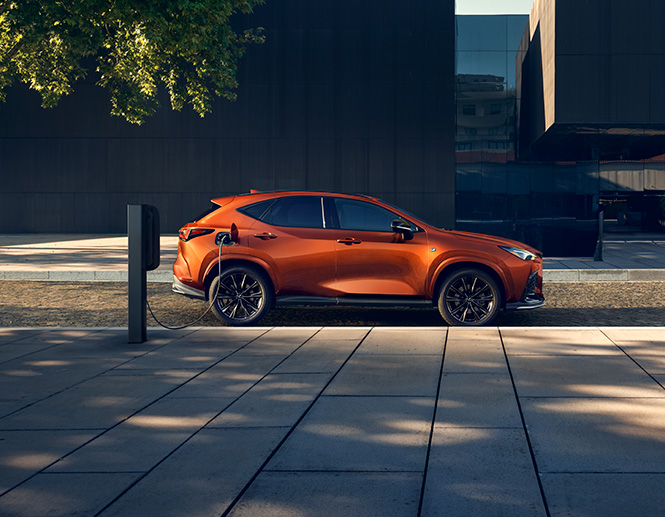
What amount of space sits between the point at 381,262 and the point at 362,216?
0.71m

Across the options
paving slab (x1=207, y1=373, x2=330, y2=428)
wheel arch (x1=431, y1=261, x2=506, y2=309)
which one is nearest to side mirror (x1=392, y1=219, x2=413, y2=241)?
wheel arch (x1=431, y1=261, x2=506, y2=309)

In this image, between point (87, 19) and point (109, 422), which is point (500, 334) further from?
point (87, 19)

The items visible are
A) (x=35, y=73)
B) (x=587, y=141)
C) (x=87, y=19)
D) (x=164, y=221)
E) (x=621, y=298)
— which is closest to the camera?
(x=621, y=298)

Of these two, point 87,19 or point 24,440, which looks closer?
point 24,440

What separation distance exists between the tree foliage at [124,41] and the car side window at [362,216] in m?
7.12

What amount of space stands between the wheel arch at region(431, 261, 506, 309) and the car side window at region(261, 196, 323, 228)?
1.65 metres

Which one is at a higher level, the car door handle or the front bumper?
the car door handle

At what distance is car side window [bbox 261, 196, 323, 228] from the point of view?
9438mm

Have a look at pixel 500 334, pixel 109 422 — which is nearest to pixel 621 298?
pixel 500 334

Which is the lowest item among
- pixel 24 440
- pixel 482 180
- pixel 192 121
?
pixel 24 440

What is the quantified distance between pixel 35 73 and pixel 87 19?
469cm

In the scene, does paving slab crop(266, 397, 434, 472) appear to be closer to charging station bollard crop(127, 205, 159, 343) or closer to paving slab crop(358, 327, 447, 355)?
paving slab crop(358, 327, 447, 355)

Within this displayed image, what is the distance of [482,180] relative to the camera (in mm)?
26984

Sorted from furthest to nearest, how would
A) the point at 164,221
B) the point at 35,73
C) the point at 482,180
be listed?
the point at 164,221 → the point at 482,180 → the point at 35,73
